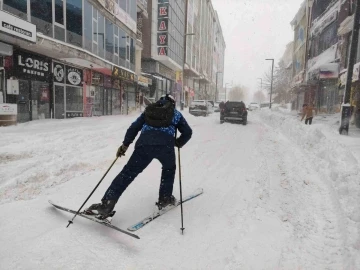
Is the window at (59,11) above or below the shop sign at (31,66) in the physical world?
above

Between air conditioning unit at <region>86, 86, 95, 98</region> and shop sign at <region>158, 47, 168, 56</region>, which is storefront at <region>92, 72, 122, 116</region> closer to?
air conditioning unit at <region>86, 86, 95, 98</region>

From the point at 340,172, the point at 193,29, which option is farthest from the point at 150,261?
the point at 193,29

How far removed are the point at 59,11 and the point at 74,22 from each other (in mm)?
1320

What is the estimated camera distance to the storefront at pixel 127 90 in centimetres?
2310

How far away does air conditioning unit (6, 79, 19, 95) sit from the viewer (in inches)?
499

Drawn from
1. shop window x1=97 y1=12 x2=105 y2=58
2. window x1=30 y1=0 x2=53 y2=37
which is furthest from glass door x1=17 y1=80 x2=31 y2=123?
shop window x1=97 y1=12 x2=105 y2=58

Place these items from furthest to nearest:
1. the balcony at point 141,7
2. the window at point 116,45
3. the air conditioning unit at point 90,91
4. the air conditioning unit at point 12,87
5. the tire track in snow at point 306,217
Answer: the balcony at point 141,7
the window at point 116,45
the air conditioning unit at point 90,91
the air conditioning unit at point 12,87
the tire track in snow at point 306,217

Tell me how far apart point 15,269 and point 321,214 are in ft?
12.5

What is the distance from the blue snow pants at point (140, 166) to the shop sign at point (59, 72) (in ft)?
48.6

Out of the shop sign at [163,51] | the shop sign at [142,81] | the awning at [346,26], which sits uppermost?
the shop sign at [163,51]

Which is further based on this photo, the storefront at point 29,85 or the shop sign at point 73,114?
the shop sign at point 73,114

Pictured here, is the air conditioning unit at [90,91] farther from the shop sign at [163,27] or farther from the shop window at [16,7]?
the shop sign at [163,27]

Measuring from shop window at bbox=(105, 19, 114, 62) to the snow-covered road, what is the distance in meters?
15.4

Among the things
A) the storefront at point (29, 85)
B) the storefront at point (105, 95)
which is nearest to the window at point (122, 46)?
the storefront at point (105, 95)
